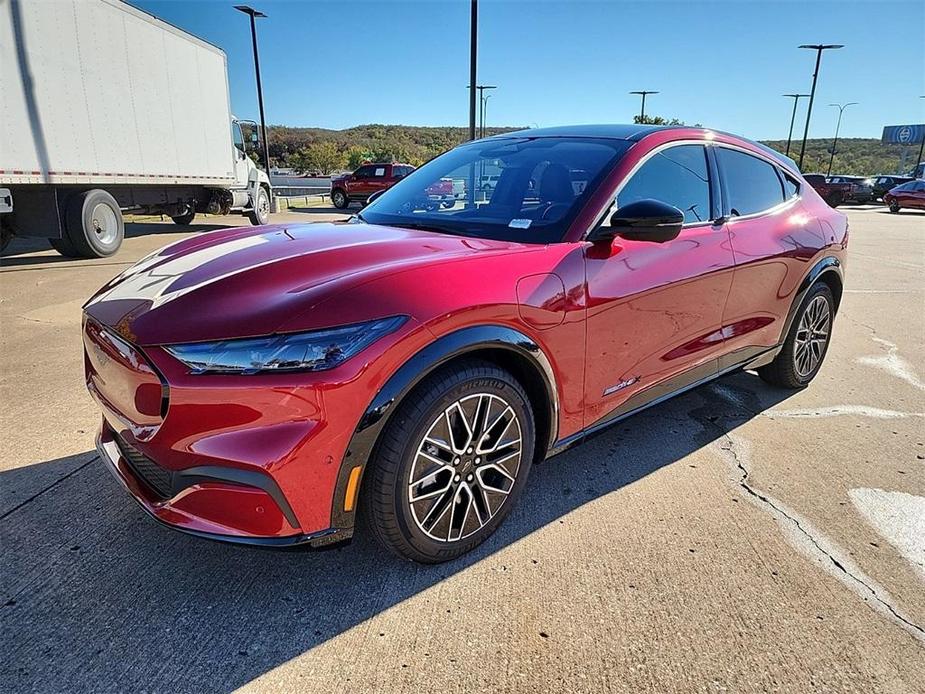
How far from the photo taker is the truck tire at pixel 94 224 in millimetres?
9617

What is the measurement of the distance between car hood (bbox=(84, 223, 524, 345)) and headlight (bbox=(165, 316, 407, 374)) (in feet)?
0.10

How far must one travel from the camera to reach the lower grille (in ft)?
6.47

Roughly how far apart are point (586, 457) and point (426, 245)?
5.20 feet

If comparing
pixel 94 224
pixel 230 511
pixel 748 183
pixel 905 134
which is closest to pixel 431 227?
pixel 230 511

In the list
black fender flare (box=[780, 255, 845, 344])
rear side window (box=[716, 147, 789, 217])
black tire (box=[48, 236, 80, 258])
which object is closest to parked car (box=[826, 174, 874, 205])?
black fender flare (box=[780, 255, 845, 344])

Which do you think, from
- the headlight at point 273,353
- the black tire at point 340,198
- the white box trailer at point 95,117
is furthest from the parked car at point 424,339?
the black tire at point 340,198

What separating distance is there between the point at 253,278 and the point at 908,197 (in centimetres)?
3409

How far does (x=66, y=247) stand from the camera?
9.83 meters

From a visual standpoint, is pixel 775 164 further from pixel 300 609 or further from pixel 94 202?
pixel 94 202

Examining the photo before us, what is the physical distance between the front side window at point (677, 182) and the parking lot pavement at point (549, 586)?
1.37 meters

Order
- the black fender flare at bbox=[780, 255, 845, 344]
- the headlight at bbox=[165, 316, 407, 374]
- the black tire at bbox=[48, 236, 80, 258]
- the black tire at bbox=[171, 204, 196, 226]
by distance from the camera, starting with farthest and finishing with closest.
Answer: the black tire at bbox=[171, 204, 196, 226], the black tire at bbox=[48, 236, 80, 258], the black fender flare at bbox=[780, 255, 845, 344], the headlight at bbox=[165, 316, 407, 374]

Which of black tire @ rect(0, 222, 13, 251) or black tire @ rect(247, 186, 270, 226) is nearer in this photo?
black tire @ rect(0, 222, 13, 251)

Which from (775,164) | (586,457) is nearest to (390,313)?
(586,457)

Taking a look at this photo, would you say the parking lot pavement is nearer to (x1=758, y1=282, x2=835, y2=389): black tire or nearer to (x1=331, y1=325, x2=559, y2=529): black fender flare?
(x1=331, y1=325, x2=559, y2=529): black fender flare
